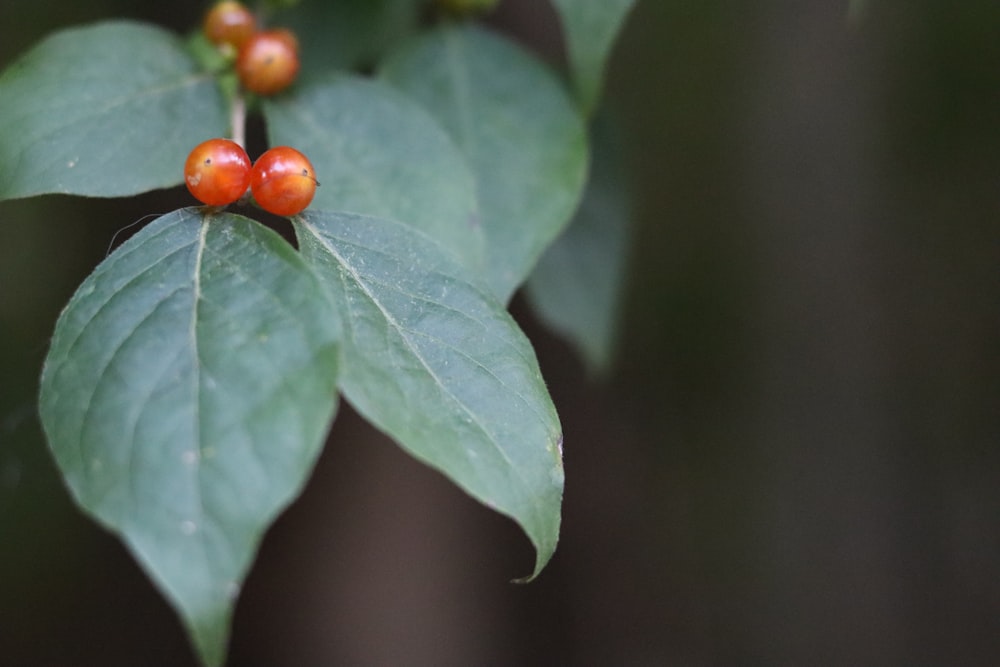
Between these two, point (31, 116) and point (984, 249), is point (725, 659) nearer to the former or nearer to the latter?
point (984, 249)

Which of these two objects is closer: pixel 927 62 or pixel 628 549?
pixel 927 62

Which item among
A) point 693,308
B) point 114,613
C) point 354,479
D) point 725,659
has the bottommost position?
point 114,613

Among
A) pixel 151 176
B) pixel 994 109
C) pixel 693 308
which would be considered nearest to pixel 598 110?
pixel 151 176

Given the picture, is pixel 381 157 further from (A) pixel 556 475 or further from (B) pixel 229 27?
(A) pixel 556 475

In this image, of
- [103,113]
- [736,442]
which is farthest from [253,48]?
[736,442]

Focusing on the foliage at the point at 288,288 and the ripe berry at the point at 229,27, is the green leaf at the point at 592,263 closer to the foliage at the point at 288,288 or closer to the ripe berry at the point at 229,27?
the foliage at the point at 288,288

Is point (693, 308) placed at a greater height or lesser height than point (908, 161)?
lesser
